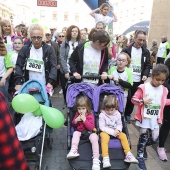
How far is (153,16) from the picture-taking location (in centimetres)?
1335

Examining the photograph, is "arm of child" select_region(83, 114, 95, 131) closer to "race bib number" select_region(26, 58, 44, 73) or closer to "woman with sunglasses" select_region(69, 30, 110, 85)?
"woman with sunglasses" select_region(69, 30, 110, 85)

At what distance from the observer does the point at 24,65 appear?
310cm

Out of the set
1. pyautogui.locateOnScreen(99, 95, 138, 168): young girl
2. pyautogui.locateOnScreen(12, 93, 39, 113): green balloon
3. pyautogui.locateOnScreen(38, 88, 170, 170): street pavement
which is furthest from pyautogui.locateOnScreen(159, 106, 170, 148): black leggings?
pyautogui.locateOnScreen(12, 93, 39, 113): green balloon

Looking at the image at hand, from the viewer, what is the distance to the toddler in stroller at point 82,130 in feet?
7.51

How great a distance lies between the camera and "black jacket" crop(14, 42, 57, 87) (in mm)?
3065

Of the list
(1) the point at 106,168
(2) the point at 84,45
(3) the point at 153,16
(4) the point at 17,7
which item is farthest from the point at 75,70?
(4) the point at 17,7

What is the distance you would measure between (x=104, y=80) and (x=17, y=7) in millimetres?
44802

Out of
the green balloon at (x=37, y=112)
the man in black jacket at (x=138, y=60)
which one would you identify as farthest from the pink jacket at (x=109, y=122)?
the man in black jacket at (x=138, y=60)

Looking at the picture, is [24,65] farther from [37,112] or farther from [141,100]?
[141,100]

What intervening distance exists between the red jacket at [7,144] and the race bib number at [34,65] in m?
2.17

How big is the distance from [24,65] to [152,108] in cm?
199

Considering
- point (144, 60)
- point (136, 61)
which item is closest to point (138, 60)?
point (136, 61)

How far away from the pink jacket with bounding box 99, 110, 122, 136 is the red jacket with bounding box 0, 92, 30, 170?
176cm

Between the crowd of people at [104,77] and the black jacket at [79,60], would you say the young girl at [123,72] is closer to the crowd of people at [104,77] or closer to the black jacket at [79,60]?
the crowd of people at [104,77]
